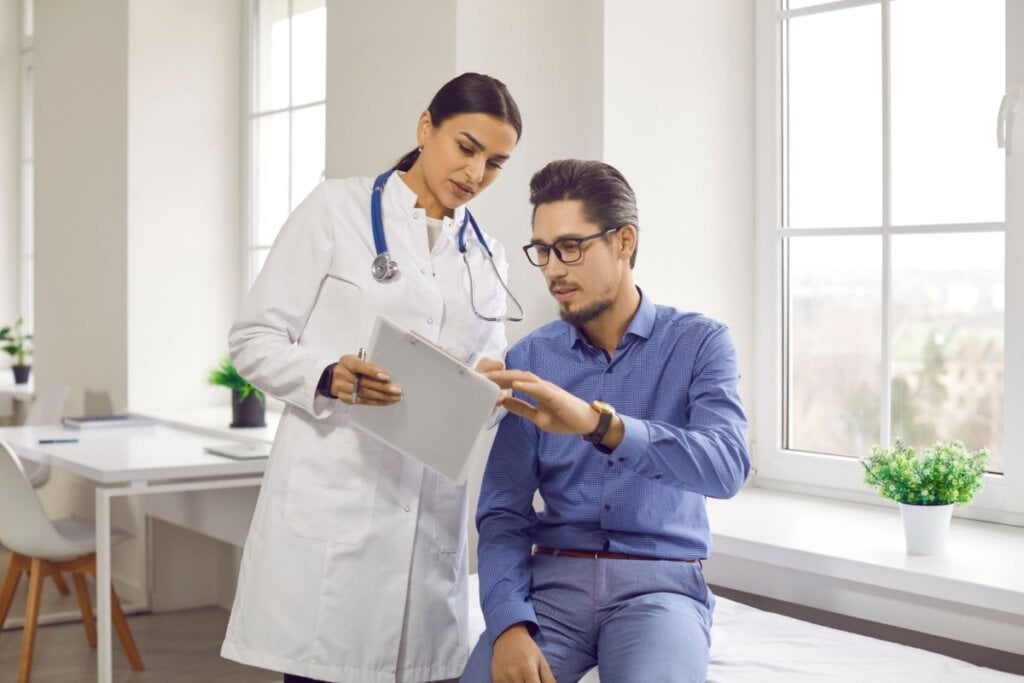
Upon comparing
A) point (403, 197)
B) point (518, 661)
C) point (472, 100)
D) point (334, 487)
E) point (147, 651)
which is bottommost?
point (147, 651)

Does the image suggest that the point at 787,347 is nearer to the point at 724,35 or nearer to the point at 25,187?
the point at 724,35

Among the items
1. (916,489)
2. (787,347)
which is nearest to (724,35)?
(787,347)

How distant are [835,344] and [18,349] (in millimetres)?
4497

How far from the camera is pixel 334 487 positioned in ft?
5.79

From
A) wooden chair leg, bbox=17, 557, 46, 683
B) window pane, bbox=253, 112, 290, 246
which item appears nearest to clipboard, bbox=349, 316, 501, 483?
wooden chair leg, bbox=17, 557, 46, 683

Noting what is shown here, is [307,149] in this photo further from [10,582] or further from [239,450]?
[10,582]

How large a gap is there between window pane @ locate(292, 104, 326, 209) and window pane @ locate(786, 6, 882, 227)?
6.48 ft

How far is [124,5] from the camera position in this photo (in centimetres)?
434

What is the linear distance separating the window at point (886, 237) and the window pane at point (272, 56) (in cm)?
218

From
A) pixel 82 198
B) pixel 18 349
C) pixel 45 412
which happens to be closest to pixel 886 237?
pixel 45 412

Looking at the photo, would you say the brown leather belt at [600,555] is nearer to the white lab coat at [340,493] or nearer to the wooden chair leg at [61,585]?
the white lab coat at [340,493]

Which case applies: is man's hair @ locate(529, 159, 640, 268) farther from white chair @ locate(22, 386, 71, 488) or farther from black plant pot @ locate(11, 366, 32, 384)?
black plant pot @ locate(11, 366, 32, 384)

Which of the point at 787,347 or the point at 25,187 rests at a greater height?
the point at 25,187

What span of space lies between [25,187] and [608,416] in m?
5.53
